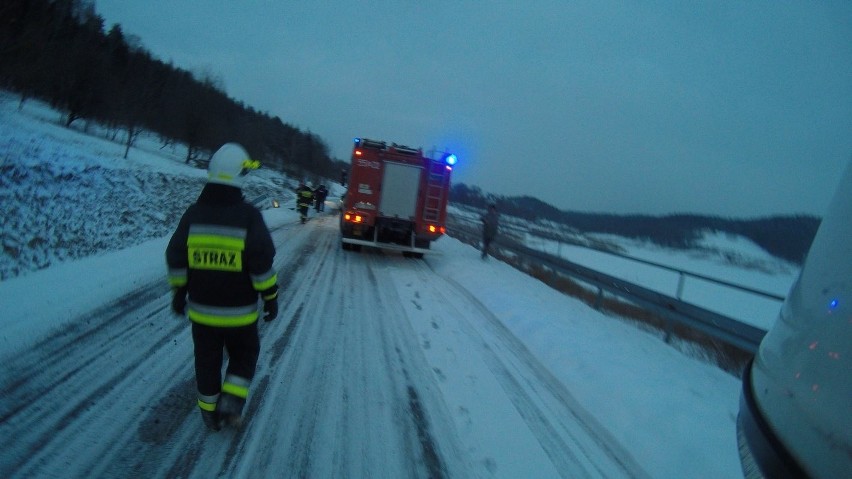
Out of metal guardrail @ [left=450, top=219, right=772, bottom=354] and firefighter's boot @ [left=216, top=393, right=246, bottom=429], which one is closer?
firefighter's boot @ [left=216, top=393, right=246, bottom=429]

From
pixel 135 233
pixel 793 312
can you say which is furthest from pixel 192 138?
pixel 793 312

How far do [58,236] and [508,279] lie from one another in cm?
1006

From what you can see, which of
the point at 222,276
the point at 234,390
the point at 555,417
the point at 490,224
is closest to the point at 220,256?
the point at 222,276

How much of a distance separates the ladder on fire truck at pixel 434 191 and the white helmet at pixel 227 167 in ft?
34.6

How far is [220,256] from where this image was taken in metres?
3.20

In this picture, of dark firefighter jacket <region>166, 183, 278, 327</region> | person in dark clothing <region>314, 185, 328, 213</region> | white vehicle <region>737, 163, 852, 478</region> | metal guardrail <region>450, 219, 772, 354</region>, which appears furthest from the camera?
person in dark clothing <region>314, 185, 328, 213</region>

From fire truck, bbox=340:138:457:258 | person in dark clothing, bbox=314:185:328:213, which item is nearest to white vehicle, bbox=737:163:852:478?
fire truck, bbox=340:138:457:258

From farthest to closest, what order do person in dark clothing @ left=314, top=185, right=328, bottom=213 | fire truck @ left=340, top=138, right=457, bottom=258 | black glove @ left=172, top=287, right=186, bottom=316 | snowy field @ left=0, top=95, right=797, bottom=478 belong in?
person in dark clothing @ left=314, top=185, right=328, bottom=213, fire truck @ left=340, top=138, right=457, bottom=258, snowy field @ left=0, top=95, right=797, bottom=478, black glove @ left=172, top=287, right=186, bottom=316

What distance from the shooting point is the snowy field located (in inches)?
153

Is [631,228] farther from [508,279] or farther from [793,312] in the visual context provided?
[793,312]

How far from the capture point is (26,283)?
630 cm

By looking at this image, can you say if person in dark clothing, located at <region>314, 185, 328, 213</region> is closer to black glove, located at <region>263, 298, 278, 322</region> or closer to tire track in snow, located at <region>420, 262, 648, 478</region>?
tire track in snow, located at <region>420, 262, 648, 478</region>

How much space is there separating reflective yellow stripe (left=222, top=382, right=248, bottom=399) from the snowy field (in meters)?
0.47

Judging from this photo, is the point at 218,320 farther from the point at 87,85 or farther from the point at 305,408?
the point at 87,85
